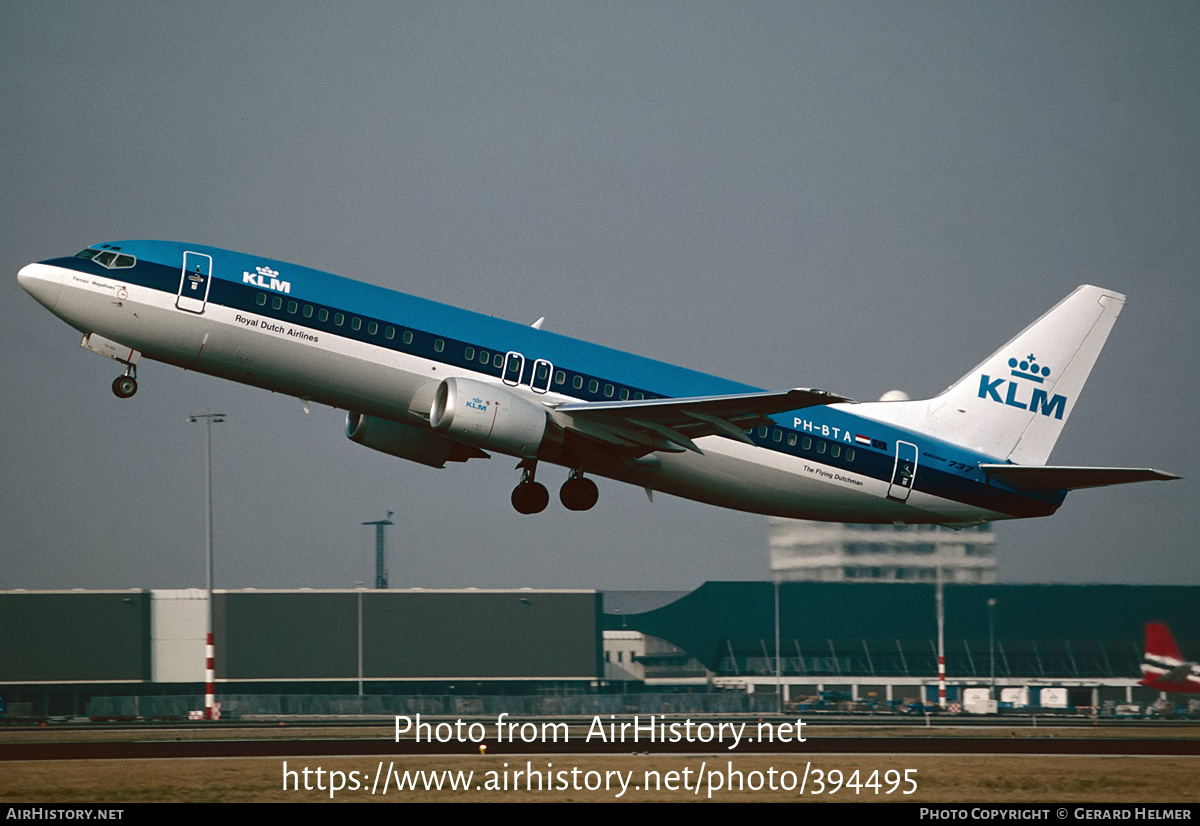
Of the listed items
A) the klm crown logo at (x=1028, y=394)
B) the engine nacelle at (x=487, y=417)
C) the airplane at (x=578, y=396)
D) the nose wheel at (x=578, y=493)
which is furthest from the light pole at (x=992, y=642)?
the engine nacelle at (x=487, y=417)

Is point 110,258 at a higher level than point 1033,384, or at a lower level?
higher

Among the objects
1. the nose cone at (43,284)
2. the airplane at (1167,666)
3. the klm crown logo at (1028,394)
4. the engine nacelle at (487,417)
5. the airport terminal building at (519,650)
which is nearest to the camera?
the nose cone at (43,284)

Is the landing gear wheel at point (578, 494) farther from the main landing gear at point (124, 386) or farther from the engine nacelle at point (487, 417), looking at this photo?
the main landing gear at point (124, 386)

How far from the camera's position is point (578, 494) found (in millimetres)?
37188

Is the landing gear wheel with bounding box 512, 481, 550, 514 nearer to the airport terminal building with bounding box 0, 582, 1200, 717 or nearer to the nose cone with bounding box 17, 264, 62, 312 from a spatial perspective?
the nose cone with bounding box 17, 264, 62, 312

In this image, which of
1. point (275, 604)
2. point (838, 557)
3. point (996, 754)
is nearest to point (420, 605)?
point (275, 604)

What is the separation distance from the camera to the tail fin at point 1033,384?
39.4 m

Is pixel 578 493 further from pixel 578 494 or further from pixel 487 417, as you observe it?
pixel 487 417

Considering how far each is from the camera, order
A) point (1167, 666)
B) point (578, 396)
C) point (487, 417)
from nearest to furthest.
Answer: point (487, 417) → point (578, 396) → point (1167, 666)

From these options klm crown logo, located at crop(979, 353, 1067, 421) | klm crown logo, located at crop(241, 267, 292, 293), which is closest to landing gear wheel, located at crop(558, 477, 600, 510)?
klm crown logo, located at crop(241, 267, 292, 293)

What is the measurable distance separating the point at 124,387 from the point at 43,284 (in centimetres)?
300

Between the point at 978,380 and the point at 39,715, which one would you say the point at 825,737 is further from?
the point at 39,715

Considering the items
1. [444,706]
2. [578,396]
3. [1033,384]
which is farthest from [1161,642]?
[444,706]

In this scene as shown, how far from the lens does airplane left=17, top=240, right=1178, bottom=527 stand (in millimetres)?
31984
